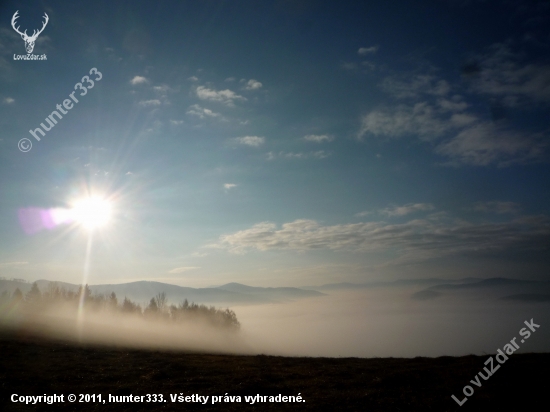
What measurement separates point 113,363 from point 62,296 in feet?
571

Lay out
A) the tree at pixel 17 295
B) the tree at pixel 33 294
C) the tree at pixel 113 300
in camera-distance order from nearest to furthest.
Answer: the tree at pixel 17 295, the tree at pixel 33 294, the tree at pixel 113 300

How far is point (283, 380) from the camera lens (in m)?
38.1

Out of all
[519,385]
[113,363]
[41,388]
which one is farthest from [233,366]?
[519,385]

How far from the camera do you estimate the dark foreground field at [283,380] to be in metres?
29.2

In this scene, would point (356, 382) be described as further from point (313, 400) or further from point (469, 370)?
point (469, 370)

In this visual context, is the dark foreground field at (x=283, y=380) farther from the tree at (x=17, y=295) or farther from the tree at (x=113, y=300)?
the tree at (x=113, y=300)

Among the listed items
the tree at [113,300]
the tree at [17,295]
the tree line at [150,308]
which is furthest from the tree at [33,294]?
the tree at [113,300]

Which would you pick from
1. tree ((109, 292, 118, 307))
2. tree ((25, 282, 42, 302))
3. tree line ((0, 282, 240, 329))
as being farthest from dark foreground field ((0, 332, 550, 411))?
tree ((109, 292, 118, 307))

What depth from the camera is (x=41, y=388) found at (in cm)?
3350

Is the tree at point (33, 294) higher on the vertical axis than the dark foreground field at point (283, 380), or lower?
higher

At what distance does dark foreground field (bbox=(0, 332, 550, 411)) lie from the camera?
29172 mm

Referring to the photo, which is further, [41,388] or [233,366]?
[233,366]

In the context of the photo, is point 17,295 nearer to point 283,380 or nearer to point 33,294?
point 33,294

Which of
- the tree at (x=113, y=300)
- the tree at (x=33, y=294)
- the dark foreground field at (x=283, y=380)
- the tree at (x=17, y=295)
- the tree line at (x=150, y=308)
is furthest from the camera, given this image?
the tree at (x=113, y=300)
